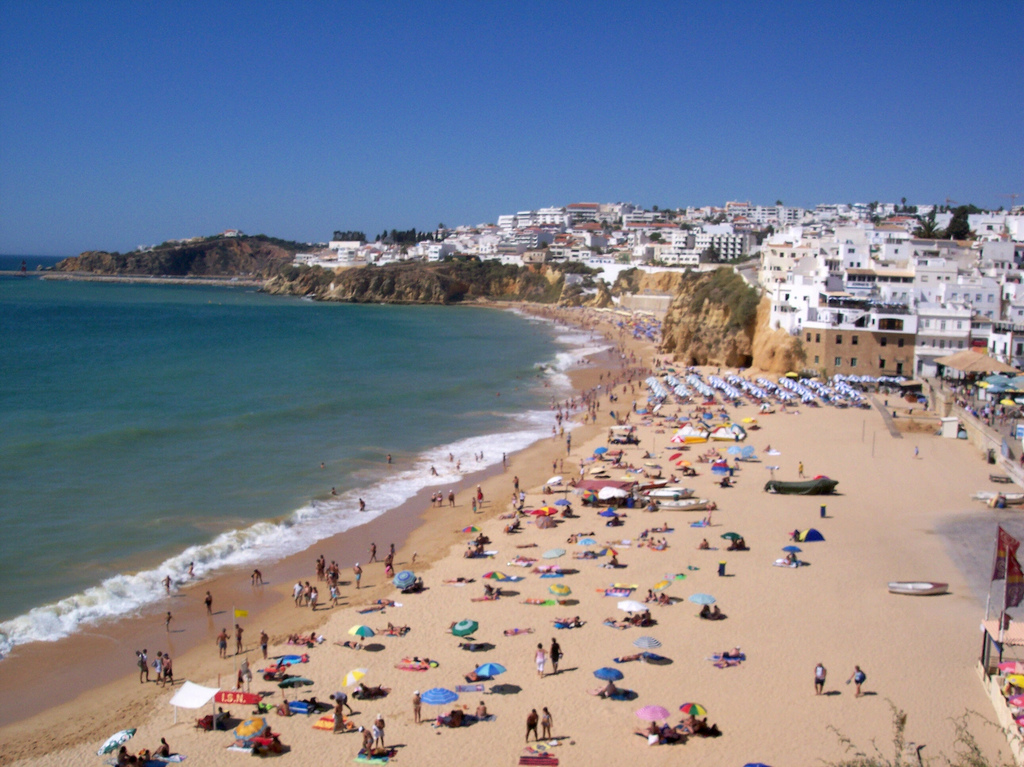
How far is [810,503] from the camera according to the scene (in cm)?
1980

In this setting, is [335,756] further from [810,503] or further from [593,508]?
[810,503]

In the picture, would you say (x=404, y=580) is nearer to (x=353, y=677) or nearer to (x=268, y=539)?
(x=353, y=677)

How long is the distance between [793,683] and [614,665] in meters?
2.60

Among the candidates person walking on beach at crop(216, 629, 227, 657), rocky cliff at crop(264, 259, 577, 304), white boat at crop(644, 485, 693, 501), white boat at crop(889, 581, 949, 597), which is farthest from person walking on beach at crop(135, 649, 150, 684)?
rocky cliff at crop(264, 259, 577, 304)

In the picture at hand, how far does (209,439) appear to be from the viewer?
1077 inches

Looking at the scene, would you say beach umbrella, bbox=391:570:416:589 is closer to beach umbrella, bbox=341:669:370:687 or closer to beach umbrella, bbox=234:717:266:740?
beach umbrella, bbox=341:669:370:687

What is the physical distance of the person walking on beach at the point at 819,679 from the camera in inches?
424

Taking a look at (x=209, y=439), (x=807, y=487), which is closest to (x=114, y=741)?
(x=807, y=487)

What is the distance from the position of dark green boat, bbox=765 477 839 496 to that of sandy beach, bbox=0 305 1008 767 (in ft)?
0.92

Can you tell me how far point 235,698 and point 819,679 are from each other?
319 inches

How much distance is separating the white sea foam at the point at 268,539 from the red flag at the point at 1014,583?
45.2ft

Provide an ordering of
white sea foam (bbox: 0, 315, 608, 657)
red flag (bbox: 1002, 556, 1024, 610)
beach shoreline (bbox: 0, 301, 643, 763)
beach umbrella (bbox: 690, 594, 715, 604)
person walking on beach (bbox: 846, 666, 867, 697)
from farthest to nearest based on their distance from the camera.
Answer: white sea foam (bbox: 0, 315, 608, 657), beach umbrella (bbox: 690, 594, 715, 604), beach shoreline (bbox: 0, 301, 643, 763), person walking on beach (bbox: 846, 666, 867, 697), red flag (bbox: 1002, 556, 1024, 610)

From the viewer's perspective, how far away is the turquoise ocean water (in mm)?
16766

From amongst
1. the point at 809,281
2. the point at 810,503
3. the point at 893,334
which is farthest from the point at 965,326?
the point at 810,503
